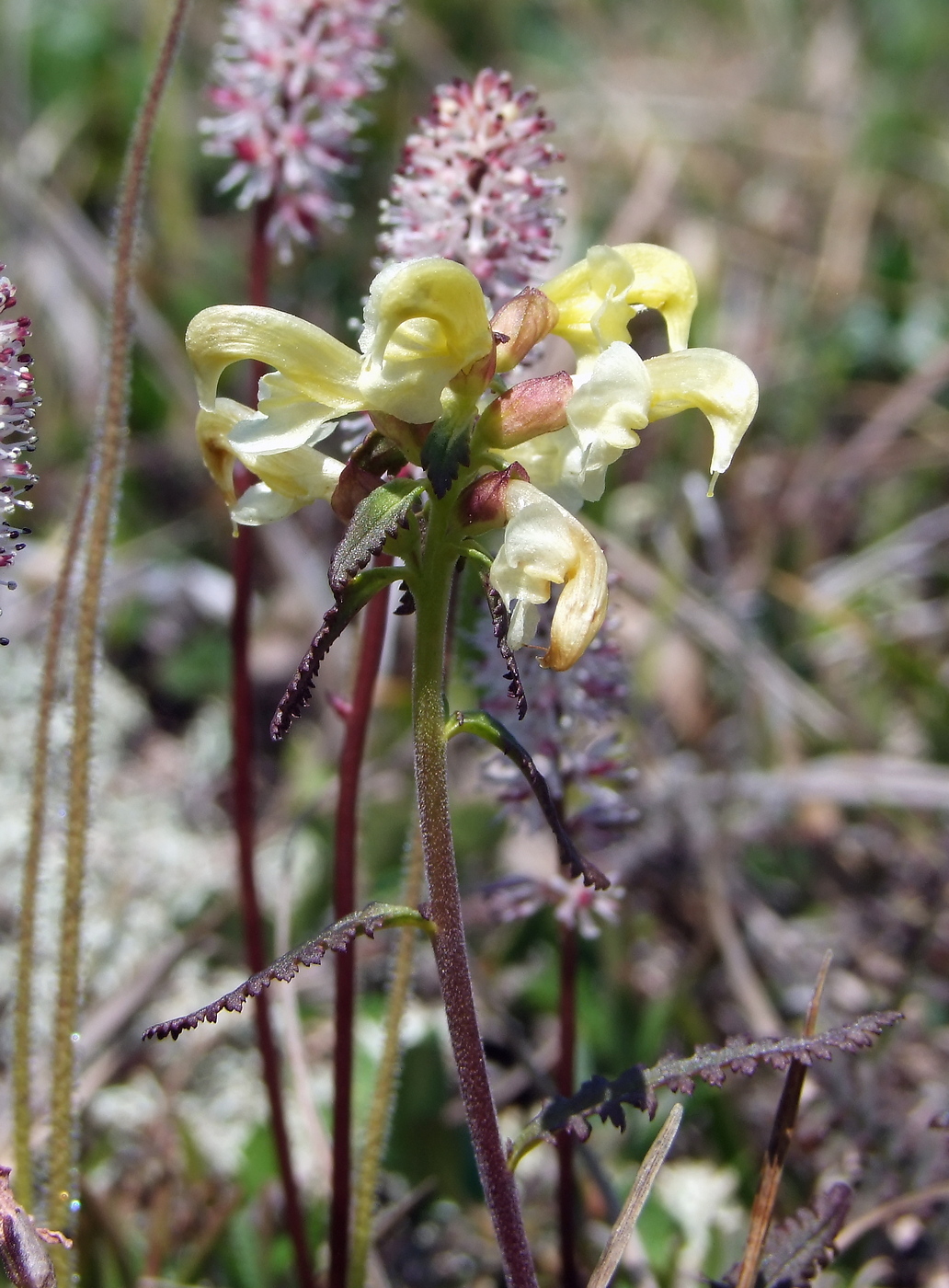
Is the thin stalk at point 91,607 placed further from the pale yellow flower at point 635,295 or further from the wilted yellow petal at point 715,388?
the wilted yellow petal at point 715,388

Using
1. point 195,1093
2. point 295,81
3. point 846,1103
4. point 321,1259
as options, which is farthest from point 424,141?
point 195,1093

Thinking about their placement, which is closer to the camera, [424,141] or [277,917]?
[424,141]

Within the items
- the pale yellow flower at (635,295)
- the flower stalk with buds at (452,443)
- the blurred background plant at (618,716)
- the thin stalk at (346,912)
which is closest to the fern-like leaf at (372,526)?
the flower stalk with buds at (452,443)

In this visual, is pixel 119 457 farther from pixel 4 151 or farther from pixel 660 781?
pixel 4 151

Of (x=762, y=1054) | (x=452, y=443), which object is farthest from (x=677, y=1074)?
(x=452, y=443)

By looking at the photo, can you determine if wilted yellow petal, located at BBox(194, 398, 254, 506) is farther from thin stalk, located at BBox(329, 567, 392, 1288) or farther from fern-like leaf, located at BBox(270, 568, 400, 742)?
thin stalk, located at BBox(329, 567, 392, 1288)

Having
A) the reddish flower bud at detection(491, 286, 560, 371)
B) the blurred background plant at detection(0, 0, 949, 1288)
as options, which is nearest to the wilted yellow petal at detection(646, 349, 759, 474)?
the reddish flower bud at detection(491, 286, 560, 371)
